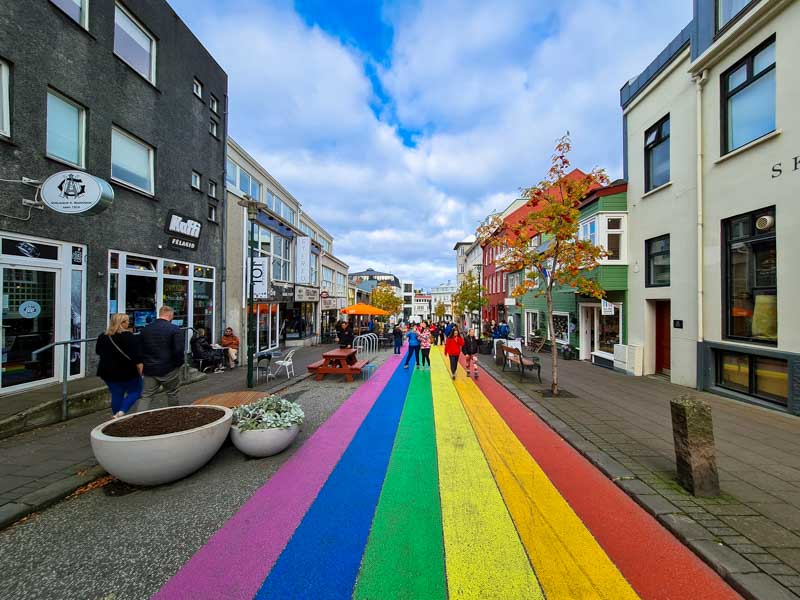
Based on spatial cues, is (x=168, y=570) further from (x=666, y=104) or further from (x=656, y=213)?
(x=666, y=104)

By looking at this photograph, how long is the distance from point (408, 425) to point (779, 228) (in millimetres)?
8327

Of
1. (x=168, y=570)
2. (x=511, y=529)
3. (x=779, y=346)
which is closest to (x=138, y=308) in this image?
(x=168, y=570)

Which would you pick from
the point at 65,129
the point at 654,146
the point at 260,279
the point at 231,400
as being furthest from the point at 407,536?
the point at 654,146

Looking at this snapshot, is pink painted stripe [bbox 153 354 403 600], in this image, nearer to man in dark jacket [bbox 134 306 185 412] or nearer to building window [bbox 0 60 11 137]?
man in dark jacket [bbox 134 306 185 412]

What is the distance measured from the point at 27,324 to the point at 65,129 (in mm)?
4121

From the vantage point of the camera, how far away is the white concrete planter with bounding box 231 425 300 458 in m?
4.37

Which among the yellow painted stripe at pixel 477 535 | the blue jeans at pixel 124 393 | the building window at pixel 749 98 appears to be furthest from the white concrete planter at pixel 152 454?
the building window at pixel 749 98

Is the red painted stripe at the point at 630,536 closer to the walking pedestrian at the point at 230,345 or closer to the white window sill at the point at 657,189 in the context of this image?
the white window sill at the point at 657,189

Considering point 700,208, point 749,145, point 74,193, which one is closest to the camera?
point 74,193

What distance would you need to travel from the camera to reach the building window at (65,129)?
698 cm

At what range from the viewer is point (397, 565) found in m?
2.60

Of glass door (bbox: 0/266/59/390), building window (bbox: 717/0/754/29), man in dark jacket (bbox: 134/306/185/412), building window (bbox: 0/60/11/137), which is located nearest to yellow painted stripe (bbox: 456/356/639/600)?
man in dark jacket (bbox: 134/306/185/412)

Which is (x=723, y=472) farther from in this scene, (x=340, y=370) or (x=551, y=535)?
(x=340, y=370)

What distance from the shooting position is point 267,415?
454 cm
